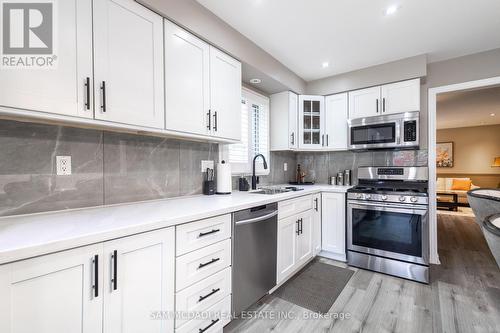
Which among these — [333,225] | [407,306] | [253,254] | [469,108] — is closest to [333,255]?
[333,225]

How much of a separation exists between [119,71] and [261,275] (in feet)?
5.90

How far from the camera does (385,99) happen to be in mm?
2873

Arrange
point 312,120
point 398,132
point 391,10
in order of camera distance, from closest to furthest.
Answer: point 391,10
point 398,132
point 312,120

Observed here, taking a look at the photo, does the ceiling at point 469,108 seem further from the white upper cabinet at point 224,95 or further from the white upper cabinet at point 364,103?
the white upper cabinet at point 224,95

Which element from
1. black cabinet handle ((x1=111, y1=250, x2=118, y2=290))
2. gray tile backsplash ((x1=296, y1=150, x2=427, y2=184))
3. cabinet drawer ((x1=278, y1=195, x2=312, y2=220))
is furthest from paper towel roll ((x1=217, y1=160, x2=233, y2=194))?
Answer: gray tile backsplash ((x1=296, y1=150, x2=427, y2=184))

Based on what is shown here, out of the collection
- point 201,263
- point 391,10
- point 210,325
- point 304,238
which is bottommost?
point 210,325

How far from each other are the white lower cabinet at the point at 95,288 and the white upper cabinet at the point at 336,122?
107 inches

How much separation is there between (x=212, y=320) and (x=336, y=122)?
9.36 ft

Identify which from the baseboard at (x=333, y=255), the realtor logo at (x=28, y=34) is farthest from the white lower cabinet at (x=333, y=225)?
the realtor logo at (x=28, y=34)

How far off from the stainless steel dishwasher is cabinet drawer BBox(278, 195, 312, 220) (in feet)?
0.38

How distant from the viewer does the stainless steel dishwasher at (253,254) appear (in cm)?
167

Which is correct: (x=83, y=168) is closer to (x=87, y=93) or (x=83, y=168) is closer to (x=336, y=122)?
(x=87, y=93)

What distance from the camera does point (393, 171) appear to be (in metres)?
2.89

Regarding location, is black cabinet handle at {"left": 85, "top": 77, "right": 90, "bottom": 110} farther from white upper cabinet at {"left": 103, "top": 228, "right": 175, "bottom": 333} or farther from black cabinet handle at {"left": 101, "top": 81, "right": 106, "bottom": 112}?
white upper cabinet at {"left": 103, "top": 228, "right": 175, "bottom": 333}
